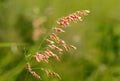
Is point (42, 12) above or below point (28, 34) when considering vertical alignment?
above

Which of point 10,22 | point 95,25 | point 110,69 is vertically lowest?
point 110,69

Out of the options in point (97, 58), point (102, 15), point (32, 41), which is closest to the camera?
point (97, 58)

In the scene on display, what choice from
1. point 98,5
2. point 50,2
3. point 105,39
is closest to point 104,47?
point 105,39

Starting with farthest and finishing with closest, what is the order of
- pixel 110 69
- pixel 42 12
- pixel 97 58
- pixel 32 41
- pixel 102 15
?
pixel 102 15
pixel 42 12
pixel 32 41
pixel 97 58
pixel 110 69

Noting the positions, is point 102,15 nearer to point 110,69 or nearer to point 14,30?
point 14,30

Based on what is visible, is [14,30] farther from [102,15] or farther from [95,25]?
[102,15]

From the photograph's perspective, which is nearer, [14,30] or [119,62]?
[119,62]
